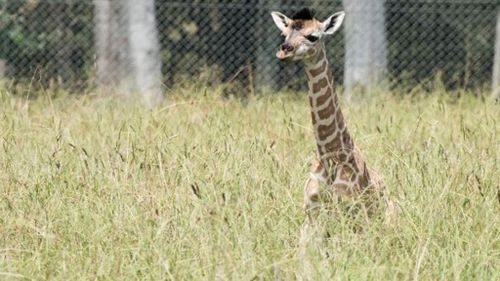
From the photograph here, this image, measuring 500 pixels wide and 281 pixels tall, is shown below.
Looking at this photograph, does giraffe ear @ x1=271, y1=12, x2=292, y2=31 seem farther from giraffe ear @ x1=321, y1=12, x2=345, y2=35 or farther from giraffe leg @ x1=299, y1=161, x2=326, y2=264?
giraffe leg @ x1=299, y1=161, x2=326, y2=264

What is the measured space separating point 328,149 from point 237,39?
8.33 meters

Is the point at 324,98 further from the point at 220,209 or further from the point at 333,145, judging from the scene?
the point at 220,209

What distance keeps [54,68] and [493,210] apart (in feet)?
32.0

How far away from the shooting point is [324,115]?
4.90 metres

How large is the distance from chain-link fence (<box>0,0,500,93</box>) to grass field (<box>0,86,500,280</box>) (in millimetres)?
6405

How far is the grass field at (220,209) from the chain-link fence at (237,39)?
6.40m

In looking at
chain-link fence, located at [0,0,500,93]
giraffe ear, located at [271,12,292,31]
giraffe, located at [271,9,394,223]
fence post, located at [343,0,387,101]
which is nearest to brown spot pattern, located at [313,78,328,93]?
giraffe, located at [271,9,394,223]

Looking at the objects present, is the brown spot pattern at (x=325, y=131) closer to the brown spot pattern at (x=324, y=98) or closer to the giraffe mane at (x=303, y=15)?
the brown spot pattern at (x=324, y=98)

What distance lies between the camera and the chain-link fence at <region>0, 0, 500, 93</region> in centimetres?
1293

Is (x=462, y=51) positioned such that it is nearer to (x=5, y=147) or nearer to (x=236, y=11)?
(x=236, y=11)

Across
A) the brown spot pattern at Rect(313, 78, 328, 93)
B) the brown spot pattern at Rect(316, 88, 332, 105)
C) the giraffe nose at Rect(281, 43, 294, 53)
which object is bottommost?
the brown spot pattern at Rect(316, 88, 332, 105)

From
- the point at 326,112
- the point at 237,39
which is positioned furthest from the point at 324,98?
the point at 237,39

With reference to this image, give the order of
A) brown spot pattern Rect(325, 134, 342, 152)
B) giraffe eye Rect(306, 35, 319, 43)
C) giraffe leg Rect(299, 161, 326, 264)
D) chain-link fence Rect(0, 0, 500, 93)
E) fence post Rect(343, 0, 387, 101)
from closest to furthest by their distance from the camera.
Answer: giraffe leg Rect(299, 161, 326, 264) → giraffe eye Rect(306, 35, 319, 43) → brown spot pattern Rect(325, 134, 342, 152) → fence post Rect(343, 0, 387, 101) → chain-link fence Rect(0, 0, 500, 93)

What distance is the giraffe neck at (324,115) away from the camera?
4.88 meters
